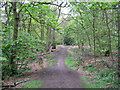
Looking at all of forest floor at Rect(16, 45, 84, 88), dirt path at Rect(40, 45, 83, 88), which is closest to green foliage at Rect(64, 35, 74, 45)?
forest floor at Rect(16, 45, 84, 88)

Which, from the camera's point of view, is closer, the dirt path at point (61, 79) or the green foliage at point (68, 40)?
the dirt path at point (61, 79)

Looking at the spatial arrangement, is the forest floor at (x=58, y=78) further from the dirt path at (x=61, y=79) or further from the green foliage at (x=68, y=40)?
the green foliage at (x=68, y=40)

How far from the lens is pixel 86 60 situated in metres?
10.6

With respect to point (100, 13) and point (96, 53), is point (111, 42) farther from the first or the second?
point (96, 53)

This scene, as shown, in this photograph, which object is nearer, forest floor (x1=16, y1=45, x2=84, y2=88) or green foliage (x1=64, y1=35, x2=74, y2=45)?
forest floor (x1=16, y1=45, x2=84, y2=88)

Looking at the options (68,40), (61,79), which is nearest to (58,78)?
(61,79)

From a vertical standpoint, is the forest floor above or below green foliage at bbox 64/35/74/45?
below

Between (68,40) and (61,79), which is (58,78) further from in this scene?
(68,40)

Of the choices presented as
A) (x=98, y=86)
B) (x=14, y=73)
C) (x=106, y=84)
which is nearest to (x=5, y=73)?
(x=14, y=73)

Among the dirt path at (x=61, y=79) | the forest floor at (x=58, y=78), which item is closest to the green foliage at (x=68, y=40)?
the forest floor at (x=58, y=78)

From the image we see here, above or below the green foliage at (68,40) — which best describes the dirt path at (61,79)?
below

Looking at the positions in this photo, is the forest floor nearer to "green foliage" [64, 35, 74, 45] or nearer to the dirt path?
the dirt path

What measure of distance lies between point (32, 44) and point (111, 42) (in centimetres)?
445

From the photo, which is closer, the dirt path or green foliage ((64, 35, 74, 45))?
the dirt path
